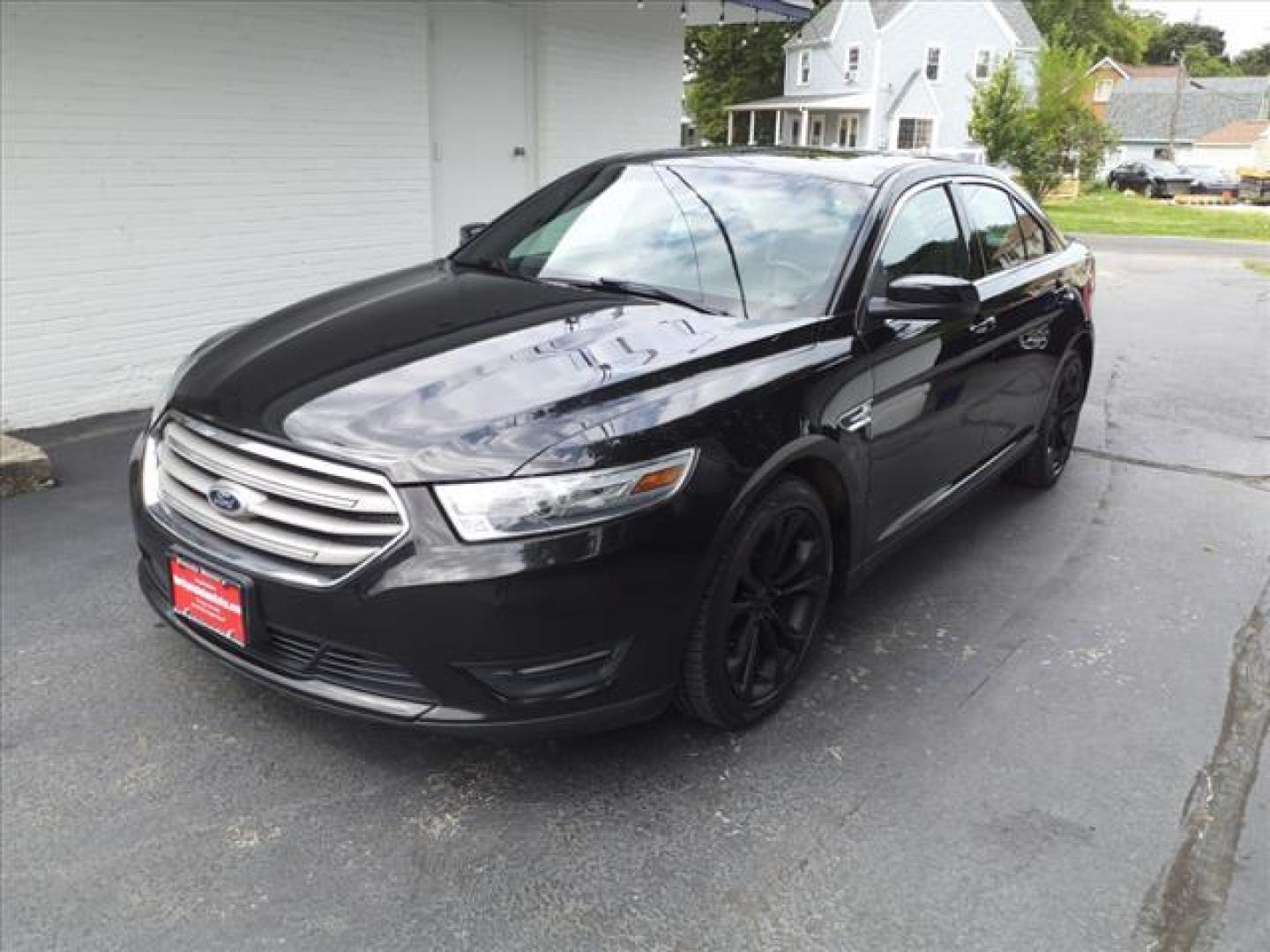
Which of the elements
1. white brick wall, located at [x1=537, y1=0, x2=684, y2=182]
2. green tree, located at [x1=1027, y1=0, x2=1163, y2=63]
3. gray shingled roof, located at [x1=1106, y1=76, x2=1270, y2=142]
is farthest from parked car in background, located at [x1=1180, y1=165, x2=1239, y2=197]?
white brick wall, located at [x1=537, y1=0, x2=684, y2=182]

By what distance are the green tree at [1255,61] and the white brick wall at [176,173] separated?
86254 mm

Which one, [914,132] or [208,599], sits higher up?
[914,132]

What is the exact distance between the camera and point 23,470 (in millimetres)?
4816

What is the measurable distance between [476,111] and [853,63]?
40.6 meters

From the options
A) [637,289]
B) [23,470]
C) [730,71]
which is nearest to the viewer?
[637,289]

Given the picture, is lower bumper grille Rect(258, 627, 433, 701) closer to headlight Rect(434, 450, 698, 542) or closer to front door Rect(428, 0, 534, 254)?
headlight Rect(434, 450, 698, 542)

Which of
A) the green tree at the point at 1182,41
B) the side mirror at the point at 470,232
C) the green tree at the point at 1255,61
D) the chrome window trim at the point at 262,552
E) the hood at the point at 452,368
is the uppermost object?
the green tree at the point at 1182,41

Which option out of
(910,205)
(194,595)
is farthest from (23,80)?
(910,205)

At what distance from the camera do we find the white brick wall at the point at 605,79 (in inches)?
359

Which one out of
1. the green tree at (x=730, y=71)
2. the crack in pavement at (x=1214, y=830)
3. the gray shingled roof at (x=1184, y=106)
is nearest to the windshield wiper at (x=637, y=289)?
the crack in pavement at (x=1214, y=830)

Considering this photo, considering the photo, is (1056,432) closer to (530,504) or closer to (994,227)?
(994,227)

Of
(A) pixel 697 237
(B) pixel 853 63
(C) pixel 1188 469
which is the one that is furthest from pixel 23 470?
(B) pixel 853 63

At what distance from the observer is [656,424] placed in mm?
2527

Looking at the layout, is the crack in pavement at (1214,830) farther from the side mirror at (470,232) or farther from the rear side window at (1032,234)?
the side mirror at (470,232)
